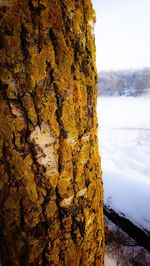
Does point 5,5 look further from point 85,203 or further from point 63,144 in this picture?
point 85,203

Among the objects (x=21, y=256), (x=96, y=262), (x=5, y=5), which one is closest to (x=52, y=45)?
(x=5, y=5)

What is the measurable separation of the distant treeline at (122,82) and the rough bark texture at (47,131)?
30.5 meters

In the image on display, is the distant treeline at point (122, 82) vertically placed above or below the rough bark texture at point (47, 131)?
above

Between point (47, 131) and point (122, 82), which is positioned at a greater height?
point (122, 82)

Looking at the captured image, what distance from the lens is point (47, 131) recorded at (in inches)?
30.1

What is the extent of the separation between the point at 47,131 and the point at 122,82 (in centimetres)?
4278

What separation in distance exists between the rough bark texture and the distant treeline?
1201 inches

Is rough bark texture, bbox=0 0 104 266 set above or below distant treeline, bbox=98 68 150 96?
below

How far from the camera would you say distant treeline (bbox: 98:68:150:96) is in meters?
33.9

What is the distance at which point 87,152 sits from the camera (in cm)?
89

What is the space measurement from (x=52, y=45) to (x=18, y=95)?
20 centimetres

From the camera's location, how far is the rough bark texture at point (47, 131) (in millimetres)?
690

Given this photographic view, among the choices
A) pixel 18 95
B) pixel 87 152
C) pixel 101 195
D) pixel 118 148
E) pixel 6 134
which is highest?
pixel 18 95

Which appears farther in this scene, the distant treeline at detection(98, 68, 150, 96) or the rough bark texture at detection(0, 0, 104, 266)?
the distant treeline at detection(98, 68, 150, 96)
